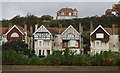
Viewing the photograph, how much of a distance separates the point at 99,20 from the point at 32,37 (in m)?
12.0

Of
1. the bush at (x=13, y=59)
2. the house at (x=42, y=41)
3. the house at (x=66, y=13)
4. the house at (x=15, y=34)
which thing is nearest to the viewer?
the bush at (x=13, y=59)

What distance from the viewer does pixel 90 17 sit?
4862cm

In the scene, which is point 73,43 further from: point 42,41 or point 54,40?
point 42,41

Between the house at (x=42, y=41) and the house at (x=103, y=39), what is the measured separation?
510cm

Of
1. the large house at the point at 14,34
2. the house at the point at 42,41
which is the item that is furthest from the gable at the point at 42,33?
the large house at the point at 14,34

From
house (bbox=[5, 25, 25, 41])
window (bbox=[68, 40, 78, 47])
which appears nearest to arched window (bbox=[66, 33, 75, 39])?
window (bbox=[68, 40, 78, 47])

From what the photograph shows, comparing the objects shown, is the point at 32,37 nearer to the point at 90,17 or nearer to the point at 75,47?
the point at 75,47

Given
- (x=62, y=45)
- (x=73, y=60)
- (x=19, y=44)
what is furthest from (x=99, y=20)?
(x=73, y=60)

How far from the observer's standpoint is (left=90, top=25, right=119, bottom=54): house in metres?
36.8

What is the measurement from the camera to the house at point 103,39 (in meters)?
36.8

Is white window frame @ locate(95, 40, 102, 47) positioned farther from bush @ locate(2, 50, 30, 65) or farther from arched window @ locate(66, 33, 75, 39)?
bush @ locate(2, 50, 30, 65)

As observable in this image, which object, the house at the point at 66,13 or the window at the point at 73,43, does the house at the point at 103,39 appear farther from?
the house at the point at 66,13

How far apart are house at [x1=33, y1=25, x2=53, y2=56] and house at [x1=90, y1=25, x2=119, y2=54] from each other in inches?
201

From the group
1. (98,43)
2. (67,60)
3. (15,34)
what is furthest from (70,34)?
(67,60)
